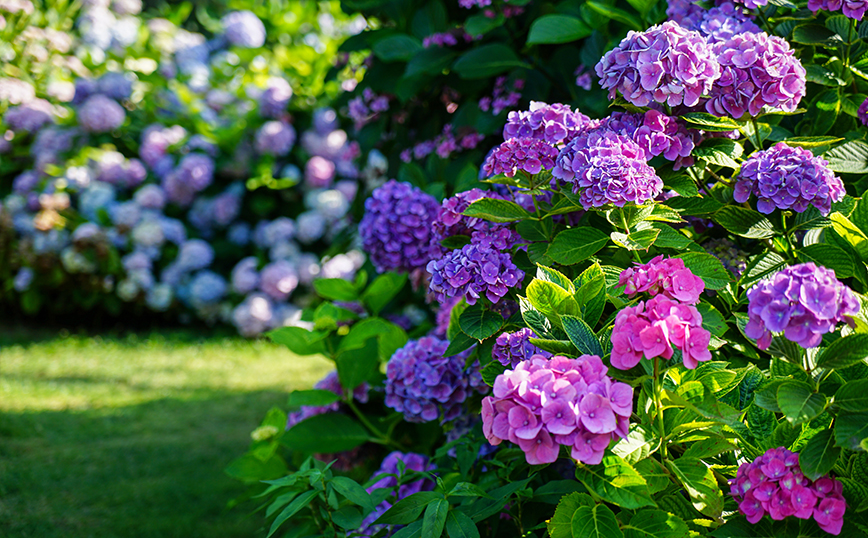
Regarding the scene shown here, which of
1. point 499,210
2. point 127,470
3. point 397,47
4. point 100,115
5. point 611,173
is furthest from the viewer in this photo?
point 100,115

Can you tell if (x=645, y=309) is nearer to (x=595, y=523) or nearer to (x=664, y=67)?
(x=595, y=523)

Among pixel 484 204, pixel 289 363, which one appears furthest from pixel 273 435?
pixel 289 363

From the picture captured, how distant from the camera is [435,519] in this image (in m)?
1.19

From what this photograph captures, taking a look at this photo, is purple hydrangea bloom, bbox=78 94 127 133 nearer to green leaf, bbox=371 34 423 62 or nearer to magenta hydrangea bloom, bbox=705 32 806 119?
green leaf, bbox=371 34 423 62

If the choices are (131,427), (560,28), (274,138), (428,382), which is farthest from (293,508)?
(274,138)

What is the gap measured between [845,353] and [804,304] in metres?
0.16

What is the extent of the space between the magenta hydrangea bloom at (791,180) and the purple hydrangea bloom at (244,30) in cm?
520

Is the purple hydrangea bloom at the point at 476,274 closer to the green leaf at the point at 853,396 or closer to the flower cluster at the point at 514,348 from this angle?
the flower cluster at the point at 514,348

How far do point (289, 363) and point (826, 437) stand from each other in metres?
3.63

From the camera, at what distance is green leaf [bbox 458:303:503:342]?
1.29 meters

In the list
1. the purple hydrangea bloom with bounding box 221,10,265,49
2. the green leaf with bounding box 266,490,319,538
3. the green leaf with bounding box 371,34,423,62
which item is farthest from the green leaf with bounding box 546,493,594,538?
the purple hydrangea bloom with bounding box 221,10,265,49

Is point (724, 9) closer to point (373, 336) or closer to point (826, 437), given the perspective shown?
point (826, 437)

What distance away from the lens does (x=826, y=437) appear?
998 mm

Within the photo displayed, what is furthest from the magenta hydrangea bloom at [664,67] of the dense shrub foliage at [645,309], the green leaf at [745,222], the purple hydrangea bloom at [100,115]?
the purple hydrangea bloom at [100,115]
